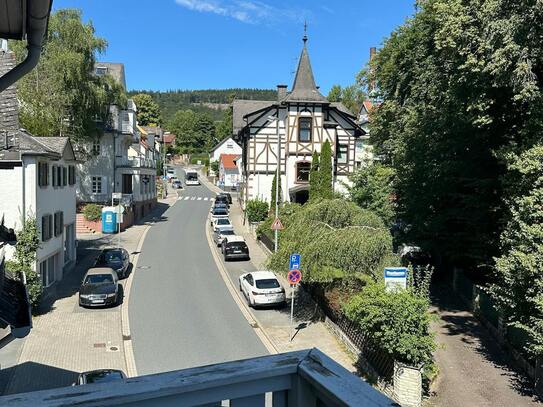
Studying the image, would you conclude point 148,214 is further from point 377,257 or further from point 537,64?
point 537,64

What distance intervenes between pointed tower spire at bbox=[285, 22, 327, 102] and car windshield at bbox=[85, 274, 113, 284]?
23523 mm

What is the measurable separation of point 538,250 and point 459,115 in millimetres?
7640

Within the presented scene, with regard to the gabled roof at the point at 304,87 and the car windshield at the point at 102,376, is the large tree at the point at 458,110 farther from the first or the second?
the car windshield at the point at 102,376

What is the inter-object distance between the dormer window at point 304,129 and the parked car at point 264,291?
21.8 m

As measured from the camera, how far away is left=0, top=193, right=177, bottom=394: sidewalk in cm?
1499

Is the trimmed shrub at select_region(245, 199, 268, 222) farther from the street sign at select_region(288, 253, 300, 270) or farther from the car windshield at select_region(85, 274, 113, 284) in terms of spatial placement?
the street sign at select_region(288, 253, 300, 270)

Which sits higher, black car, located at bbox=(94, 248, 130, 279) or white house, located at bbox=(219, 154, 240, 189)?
white house, located at bbox=(219, 154, 240, 189)

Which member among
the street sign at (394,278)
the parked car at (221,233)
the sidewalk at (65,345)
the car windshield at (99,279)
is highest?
the street sign at (394,278)

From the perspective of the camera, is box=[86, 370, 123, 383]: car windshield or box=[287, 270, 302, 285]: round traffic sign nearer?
box=[86, 370, 123, 383]: car windshield

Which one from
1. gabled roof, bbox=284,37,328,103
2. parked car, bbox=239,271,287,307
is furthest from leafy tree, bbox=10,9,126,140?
parked car, bbox=239,271,287,307

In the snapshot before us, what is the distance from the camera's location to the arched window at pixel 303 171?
43688 mm

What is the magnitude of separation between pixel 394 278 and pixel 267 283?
9.50m

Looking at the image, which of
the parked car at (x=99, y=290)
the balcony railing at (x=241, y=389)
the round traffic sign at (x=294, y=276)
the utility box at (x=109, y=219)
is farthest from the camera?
the utility box at (x=109, y=219)

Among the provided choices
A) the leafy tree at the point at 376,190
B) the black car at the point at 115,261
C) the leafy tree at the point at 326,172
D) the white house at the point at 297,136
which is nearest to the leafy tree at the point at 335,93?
the white house at the point at 297,136
